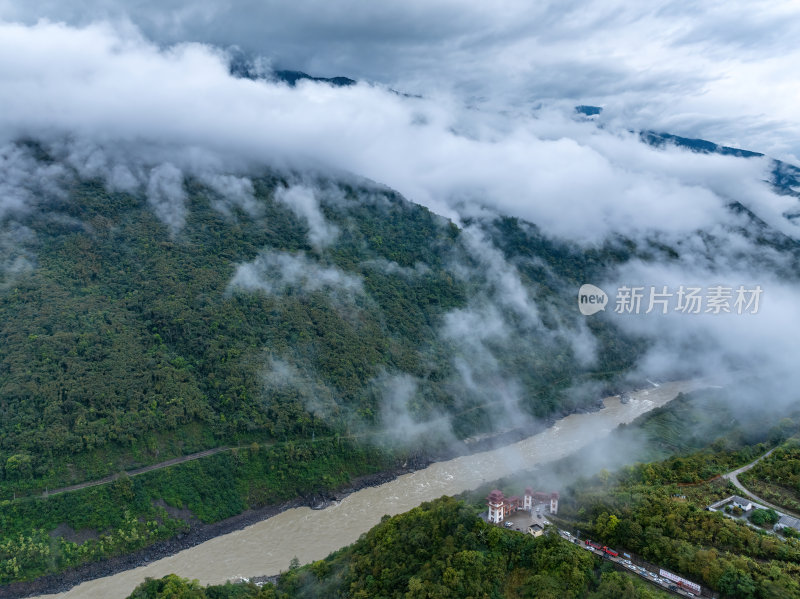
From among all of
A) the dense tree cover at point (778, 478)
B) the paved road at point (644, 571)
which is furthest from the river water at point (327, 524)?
the paved road at point (644, 571)

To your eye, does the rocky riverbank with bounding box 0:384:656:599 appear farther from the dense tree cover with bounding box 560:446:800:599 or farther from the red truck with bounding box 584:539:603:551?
the red truck with bounding box 584:539:603:551

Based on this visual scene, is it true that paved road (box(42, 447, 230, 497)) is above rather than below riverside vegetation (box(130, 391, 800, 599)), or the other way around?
below

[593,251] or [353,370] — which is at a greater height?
[593,251]

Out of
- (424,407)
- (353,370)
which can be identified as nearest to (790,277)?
(424,407)

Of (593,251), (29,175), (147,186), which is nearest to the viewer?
(29,175)

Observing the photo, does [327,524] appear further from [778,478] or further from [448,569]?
[778,478]

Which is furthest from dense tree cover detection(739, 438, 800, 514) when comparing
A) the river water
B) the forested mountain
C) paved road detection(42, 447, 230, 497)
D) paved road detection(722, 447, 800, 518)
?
paved road detection(42, 447, 230, 497)

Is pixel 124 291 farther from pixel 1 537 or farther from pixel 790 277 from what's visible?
pixel 790 277
